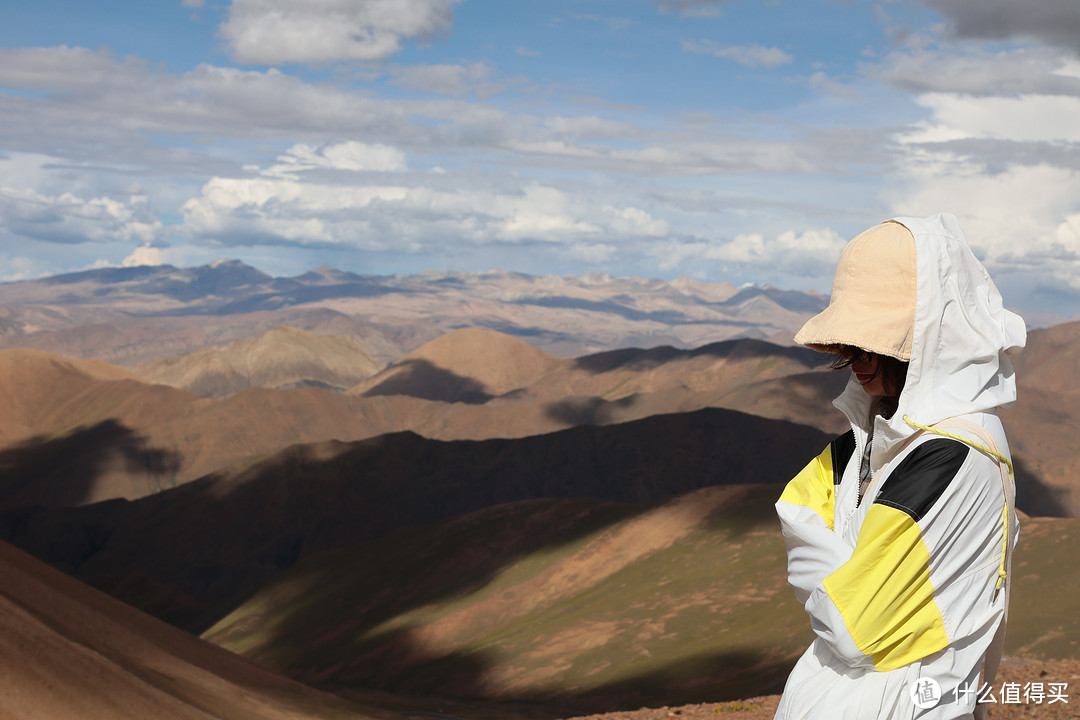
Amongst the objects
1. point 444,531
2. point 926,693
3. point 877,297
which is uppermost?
point 877,297

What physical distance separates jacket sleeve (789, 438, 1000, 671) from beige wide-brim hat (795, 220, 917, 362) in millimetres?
331

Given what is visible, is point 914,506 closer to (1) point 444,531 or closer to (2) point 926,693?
(2) point 926,693

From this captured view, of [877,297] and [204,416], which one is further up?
[877,297]

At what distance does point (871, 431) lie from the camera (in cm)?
291

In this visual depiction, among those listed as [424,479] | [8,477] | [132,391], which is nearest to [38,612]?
[424,479]

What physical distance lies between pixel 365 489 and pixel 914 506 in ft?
264

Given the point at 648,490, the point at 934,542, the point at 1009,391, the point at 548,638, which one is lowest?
the point at 648,490

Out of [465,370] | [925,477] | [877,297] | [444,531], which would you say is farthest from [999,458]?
[465,370]

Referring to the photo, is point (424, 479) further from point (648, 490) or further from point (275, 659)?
point (275, 659)

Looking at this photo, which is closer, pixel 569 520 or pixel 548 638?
pixel 548 638

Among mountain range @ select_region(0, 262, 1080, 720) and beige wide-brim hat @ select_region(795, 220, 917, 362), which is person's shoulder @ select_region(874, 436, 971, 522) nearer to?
beige wide-brim hat @ select_region(795, 220, 917, 362)

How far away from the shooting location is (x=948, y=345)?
99.0 inches

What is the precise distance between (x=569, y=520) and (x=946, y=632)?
161 feet

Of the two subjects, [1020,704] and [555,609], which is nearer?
[1020,704]
